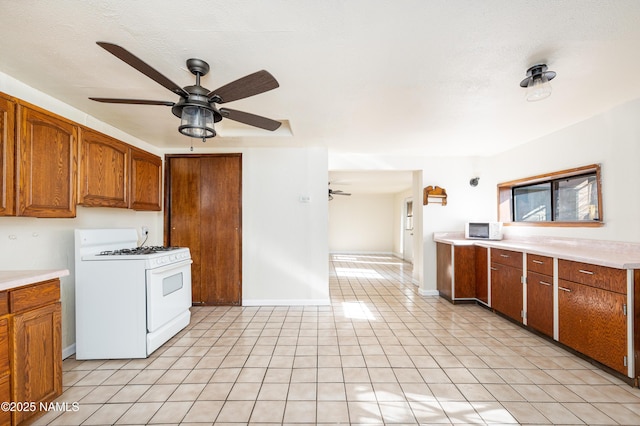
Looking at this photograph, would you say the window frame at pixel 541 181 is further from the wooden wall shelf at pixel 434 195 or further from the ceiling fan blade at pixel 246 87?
the ceiling fan blade at pixel 246 87

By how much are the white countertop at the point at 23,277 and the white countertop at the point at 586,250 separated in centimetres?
388

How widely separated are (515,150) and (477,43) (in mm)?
2975

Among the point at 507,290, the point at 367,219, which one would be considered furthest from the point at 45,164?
the point at 367,219

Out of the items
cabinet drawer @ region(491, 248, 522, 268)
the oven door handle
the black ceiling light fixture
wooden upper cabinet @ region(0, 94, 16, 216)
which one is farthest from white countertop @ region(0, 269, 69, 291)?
cabinet drawer @ region(491, 248, 522, 268)

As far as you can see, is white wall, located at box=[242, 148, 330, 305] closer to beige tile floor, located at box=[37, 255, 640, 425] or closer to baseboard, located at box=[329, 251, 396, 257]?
beige tile floor, located at box=[37, 255, 640, 425]

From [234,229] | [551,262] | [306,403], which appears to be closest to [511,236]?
[551,262]

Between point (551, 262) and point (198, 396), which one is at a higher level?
point (551, 262)

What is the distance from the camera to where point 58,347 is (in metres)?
1.82

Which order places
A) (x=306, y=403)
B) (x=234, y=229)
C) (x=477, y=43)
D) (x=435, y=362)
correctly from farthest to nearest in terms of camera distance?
1. (x=234, y=229)
2. (x=435, y=362)
3. (x=306, y=403)
4. (x=477, y=43)

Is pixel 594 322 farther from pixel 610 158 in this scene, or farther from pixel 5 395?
pixel 5 395

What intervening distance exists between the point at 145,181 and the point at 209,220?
3.19 ft

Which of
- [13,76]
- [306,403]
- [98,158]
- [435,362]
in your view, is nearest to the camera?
[306,403]

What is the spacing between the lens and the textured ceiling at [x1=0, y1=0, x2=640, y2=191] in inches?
53.8

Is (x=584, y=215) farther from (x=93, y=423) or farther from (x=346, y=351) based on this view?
(x=93, y=423)
